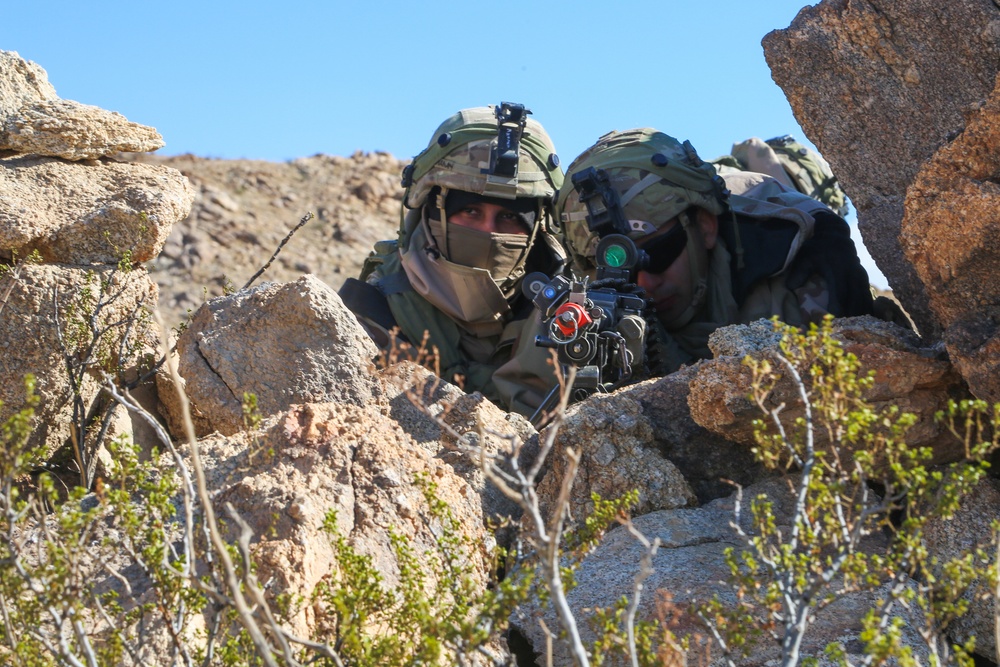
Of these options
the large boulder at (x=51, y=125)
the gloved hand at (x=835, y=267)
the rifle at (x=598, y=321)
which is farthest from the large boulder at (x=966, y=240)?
the large boulder at (x=51, y=125)

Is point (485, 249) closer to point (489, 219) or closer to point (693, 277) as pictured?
point (489, 219)

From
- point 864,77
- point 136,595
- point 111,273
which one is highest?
point 864,77

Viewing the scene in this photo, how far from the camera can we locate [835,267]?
5512 mm

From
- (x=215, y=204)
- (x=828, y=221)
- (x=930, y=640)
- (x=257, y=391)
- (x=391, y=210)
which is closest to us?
(x=930, y=640)

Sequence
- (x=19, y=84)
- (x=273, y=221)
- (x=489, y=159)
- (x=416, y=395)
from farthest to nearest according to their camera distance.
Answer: (x=273, y=221) → (x=489, y=159) → (x=19, y=84) → (x=416, y=395)

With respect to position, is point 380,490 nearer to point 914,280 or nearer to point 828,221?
point 914,280

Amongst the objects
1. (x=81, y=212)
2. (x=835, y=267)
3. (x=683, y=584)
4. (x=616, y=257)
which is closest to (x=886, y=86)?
(x=835, y=267)

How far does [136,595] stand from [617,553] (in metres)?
1.26

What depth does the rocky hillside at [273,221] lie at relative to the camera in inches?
879

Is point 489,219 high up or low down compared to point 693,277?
up

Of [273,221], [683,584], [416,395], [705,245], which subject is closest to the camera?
[683,584]

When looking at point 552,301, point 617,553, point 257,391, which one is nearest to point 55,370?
point 257,391

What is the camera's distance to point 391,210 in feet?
89.4

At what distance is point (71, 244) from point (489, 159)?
6.51 ft
